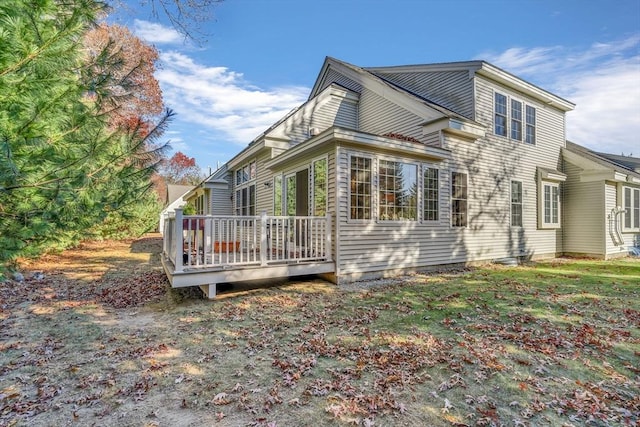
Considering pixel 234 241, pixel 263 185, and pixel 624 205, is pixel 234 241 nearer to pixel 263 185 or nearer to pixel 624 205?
pixel 263 185

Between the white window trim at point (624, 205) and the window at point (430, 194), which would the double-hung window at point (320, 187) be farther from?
the white window trim at point (624, 205)

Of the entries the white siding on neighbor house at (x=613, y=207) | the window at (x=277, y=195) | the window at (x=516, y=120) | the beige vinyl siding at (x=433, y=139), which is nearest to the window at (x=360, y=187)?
the beige vinyl siding at (x=433, y=139)

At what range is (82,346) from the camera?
4598 millimetres

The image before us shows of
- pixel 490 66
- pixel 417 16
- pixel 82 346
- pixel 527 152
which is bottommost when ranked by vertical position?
pixel 82 346

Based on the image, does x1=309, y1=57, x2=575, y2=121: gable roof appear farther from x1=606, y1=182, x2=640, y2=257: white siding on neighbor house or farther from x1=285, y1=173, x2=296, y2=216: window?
x1=285, y1=173, x2=296, y2=216: window

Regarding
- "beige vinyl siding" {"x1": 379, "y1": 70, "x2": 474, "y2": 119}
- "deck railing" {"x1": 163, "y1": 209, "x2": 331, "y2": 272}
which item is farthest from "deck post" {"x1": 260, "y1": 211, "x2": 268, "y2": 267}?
"beige vinyl siding" {"x1": 379, "y1": 70, "x2": 474, "y2": 119}

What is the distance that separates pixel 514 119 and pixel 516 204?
10.9 ft

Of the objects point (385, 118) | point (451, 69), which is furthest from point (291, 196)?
point (451, 69)

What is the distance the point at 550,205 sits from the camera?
1351cm

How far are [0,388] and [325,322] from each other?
4.06m

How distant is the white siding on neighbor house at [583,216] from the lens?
13.2 m

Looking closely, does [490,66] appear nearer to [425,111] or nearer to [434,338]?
[425,111]

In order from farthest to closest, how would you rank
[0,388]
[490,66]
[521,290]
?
1. [490,66]
2. [521,290]
3. [0,388]

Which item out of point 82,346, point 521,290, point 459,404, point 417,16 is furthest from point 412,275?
point 417,16
